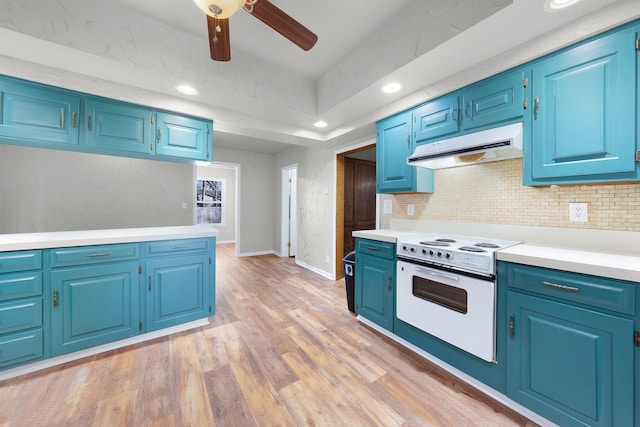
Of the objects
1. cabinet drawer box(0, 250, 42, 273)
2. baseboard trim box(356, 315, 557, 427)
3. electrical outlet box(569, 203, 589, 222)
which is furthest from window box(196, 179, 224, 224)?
electrical outlet box(569, 203, 589, 222)

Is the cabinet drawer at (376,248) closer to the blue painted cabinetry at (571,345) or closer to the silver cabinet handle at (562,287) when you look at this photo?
the blue painted cabinetry at (571,345)

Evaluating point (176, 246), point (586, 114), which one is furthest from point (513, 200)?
point (176, 246)

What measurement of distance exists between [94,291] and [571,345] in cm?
314

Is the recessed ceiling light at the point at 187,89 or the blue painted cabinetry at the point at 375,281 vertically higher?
the recessed ceiling light at the point at 187,89

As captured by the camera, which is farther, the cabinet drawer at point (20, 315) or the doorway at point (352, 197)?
the doorway at point (352, 197)

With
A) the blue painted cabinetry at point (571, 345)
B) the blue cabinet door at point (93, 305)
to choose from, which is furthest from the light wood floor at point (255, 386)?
the blue painted cabinetry at point (571, 345)

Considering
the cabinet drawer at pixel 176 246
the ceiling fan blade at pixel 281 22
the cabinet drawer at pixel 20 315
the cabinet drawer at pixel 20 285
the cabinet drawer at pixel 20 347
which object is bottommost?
the cabinet drawer at pixel 20 347

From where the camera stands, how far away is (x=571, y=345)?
3.90 feet

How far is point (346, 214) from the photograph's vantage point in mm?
4297

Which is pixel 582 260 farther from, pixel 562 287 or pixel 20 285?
pixel 20 285

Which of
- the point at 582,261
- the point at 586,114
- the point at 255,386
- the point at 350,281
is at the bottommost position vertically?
the point at 255,386

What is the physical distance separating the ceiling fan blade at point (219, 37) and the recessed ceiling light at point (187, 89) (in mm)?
683

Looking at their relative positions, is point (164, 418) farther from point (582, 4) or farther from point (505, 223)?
point (582, 4)

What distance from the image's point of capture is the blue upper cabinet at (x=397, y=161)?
2.32 meters
